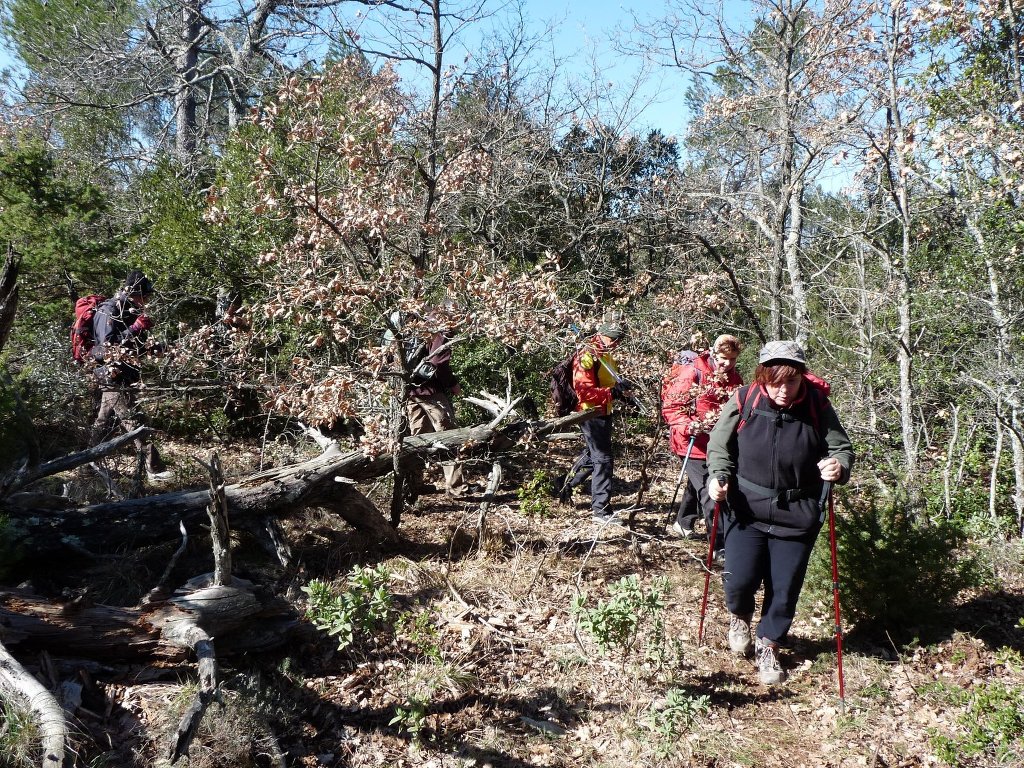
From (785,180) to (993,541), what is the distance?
426 centimetres

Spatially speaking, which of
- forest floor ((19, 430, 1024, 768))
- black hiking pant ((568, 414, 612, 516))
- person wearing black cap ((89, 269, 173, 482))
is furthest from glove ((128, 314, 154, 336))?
black hiking pant ((568, 414, 612, 516))

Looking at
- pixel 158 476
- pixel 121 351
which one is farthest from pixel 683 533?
pixel 121 351

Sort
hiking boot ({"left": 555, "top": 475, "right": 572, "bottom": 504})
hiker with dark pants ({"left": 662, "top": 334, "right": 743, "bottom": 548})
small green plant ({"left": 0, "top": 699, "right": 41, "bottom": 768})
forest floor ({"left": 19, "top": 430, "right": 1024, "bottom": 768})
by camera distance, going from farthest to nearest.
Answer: hiking boot ({"left": 555, "top": 475, "right": 572, "bottom": 504}) → hiker with dark pants ({"left": 662, "top": 334, "right": 743, "bottom": 548}) → forest floor ({"left": 19, "top": 430, "right": 1024, "bottom": 768}) → small green plant ({"left": 0, "top": 699, "right": 41, "bottom": 768})

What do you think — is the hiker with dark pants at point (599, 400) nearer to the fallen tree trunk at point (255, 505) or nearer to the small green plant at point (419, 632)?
the fallen tree trunk at point (255, 505)

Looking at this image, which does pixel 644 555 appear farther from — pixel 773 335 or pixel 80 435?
pixel 80 435

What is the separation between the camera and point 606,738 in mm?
3514

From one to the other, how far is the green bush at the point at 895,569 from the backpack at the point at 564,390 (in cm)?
266

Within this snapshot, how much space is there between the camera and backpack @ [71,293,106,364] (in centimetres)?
649

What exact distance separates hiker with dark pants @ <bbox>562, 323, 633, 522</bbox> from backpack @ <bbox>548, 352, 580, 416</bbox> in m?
0.12

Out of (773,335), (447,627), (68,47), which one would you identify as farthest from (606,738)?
(68,47)

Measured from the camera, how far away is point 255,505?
4883mm

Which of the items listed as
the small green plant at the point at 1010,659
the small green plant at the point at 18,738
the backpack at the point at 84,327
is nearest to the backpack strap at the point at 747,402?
the small green plant at the point at 1010,659

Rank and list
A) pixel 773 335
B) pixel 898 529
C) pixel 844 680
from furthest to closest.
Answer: pixel 773 335 → pixel 898 529 → pixel 844 680

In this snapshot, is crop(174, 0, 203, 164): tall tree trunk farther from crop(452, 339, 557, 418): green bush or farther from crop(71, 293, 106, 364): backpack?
crop(452, 339, 557, 418): green bush
